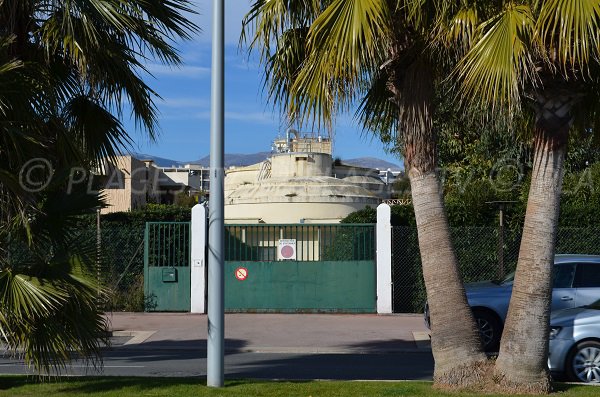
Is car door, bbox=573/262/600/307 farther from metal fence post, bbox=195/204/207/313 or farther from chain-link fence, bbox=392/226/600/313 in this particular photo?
metal fence post, bbox=195/204/207/313

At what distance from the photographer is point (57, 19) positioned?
8.58 meters

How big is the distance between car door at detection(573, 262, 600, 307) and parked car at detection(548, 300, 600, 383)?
10.3ft

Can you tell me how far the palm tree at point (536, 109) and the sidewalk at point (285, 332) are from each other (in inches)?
251

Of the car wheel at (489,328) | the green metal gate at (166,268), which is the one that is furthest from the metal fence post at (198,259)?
the car wheel at (489,328)

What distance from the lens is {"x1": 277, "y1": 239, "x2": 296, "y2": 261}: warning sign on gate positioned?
63.1ft

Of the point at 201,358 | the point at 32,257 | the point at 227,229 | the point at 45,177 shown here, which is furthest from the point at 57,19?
the point at 227,229

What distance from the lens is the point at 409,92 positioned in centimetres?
871

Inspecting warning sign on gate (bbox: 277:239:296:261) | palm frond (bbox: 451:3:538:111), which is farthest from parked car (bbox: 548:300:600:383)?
warning sign on gate (bbox: 277:239:296:261)

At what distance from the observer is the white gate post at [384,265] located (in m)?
18.9

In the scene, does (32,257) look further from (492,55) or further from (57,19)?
(492,55)

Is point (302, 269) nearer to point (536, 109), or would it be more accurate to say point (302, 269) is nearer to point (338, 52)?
point (536, 109)

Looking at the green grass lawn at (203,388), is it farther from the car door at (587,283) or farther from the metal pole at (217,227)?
the car door at (587,283)

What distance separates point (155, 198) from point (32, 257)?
4862 cm

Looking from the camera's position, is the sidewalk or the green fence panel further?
the green fence panel
